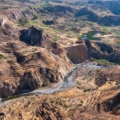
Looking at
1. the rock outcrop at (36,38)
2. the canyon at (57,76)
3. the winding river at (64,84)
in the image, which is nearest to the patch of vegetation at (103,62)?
the canyon at (57,76)

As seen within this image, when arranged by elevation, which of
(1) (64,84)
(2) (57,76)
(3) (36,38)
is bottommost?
(1) (64,84)

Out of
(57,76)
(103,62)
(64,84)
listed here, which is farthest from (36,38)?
(64,84)

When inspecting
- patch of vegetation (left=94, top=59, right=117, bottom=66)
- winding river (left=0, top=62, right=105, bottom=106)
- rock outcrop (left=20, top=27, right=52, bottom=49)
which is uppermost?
rock outcrop (left=20, top=27, right=52, bottom=49)

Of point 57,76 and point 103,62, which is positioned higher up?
point 57,76

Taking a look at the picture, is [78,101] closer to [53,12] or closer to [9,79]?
[9,79]

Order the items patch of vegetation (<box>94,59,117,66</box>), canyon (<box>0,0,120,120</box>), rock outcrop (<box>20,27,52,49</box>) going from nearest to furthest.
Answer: canyon (<box>0,0,120,120</box>) → patch of vegetation (<box>94,59,117,66</box>) → rock outcrop (<box>20,27,52,49</box>)

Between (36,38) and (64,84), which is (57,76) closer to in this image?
(64,84)

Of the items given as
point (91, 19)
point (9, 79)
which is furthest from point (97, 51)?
point (91, 19)

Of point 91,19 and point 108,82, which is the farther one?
point 91,19

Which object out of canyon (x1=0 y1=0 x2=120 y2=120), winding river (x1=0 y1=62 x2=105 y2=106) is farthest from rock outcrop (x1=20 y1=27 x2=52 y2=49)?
winding river (x1=0 y1=62 x2=105 y2=106)

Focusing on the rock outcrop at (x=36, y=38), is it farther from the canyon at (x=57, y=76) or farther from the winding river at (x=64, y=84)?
the winding river at (x=64, y=84)

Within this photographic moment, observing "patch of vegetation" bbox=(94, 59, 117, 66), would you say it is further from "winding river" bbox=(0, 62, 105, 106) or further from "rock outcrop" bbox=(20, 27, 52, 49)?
"rock outcrop" bbox=(20, 27, 52, 49)
